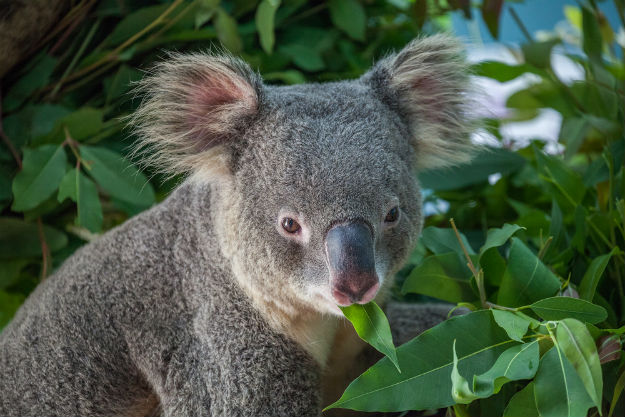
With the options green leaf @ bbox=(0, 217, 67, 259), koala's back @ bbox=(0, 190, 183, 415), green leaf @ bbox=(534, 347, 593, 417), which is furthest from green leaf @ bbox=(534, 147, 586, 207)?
green leaf @ bbox=(0, 217, 67, 259)

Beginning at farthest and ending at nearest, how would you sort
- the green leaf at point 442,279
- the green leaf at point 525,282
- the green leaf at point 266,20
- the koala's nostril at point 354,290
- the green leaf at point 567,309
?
the green leaf at point 266,20 < the green leaf at point 442,279 < the green leaf at point 525,282 < the green leaf at point 567,309 < the koala's nostril at point 354,290

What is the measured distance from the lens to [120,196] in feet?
8.21

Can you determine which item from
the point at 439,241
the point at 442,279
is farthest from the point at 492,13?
the point at 442,279

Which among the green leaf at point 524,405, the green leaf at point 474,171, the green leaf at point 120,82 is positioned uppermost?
the green leaf at point 120,82

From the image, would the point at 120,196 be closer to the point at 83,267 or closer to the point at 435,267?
the point at 83,267

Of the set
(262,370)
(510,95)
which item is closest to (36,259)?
(262,370)

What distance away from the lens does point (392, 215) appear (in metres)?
1.89

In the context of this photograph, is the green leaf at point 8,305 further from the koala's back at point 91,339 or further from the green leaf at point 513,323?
the green leaf at point 513,323

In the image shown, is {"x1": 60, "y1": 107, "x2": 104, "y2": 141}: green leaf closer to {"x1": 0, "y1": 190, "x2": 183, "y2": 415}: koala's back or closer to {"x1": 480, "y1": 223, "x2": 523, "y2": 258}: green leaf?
{"x1": 0, "y1": 190, "x2": 183, "y2": 415}: koala's back

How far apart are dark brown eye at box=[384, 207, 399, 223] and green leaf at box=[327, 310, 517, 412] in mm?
303

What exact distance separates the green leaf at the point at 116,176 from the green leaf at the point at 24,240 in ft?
0.97

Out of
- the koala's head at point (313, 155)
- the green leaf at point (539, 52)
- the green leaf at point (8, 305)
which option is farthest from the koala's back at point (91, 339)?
the green leaf at point (539, 52)

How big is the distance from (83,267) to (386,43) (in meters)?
1.83

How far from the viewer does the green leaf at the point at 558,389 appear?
4.96 feet
